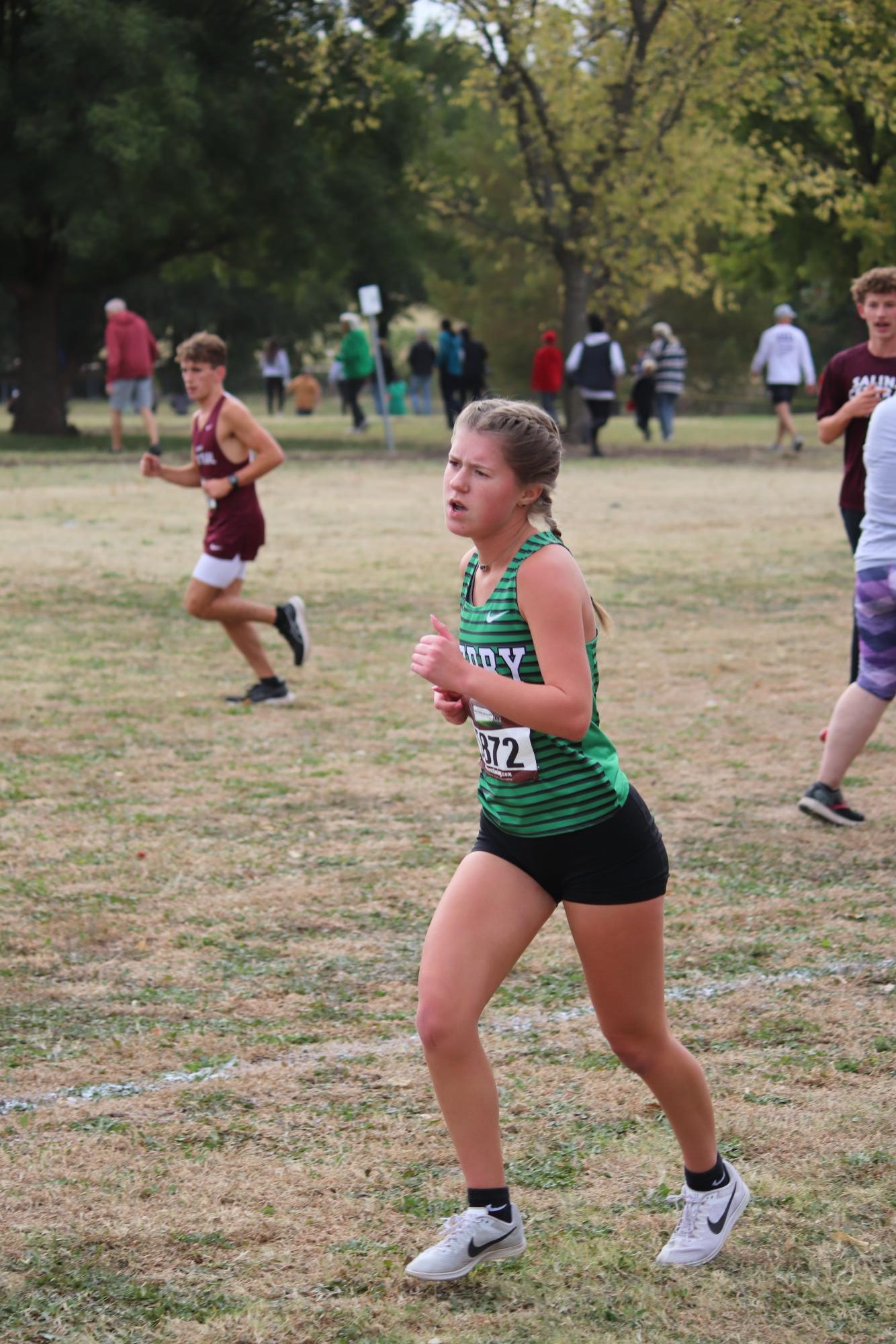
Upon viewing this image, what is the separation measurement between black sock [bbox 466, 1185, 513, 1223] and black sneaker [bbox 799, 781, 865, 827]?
146 inches

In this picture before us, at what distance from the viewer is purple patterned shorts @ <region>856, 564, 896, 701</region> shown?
20.3ft

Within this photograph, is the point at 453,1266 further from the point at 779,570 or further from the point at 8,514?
the point at 8,514

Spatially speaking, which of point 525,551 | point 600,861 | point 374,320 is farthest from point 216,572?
point 374,320

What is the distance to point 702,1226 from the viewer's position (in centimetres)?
336

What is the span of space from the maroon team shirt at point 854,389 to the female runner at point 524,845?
4132 millimetres

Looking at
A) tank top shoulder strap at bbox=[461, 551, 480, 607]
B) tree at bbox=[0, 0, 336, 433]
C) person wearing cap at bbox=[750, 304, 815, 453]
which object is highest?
tree at bbox=[0, 0, 336, 433]

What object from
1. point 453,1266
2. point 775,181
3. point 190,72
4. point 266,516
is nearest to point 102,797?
point 453,1266

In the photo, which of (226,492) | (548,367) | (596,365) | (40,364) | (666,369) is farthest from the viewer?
(548,367)

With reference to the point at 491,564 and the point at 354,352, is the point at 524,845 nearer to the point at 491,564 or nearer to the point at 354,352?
the point at 491,564

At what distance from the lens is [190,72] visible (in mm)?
26062

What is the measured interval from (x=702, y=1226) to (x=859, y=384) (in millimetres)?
4666

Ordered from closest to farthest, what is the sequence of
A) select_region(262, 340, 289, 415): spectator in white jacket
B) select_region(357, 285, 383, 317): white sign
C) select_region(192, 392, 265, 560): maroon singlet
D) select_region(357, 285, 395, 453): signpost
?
select_region(192, 392, 265, 560): maroon singlet, select_region(357, 285, 383, 317): white sign, select_region(357, 285, 395, 453): signpost, select_region(262, 340, 289, 415): spectator in white jacket

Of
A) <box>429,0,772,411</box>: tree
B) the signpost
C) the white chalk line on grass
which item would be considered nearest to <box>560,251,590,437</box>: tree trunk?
<box>429,0,772,411</box>: tree

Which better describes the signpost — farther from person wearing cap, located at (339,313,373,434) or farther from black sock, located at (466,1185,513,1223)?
black sock, located at (466,1185,513,1223)
